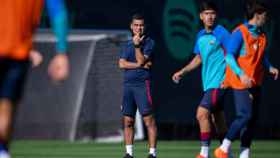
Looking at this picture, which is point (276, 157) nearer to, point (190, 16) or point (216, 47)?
point (216, 47)

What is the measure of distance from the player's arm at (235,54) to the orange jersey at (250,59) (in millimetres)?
146

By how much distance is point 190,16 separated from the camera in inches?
810

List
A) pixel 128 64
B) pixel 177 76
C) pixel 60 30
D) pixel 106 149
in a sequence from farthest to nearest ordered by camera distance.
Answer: pixel 106 149 < pixel 128 64 < pixel 177 76 < pixel 60 30

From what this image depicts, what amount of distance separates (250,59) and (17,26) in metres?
6.10

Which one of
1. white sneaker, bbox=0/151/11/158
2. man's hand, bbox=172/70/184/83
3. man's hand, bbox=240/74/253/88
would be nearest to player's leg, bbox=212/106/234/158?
man's hand, bbox=172/70/184/83

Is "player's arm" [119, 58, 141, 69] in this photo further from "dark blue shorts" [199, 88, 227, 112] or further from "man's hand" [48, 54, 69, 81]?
"man's hand" [48, 54, 69, 81]

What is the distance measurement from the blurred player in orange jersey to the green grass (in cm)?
852

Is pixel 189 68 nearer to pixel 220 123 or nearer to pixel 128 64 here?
pixel 220 123

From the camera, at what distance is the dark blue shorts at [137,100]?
47.3 feet

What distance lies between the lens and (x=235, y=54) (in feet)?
40.7

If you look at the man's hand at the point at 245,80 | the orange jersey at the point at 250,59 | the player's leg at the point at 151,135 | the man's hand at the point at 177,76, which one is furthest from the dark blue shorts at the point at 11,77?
the player's leg at the point at 151,135

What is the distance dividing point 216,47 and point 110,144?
5.93 metres

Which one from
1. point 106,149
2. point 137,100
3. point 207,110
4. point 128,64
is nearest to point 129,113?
point 137,100

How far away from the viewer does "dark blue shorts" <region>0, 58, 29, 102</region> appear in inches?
271
